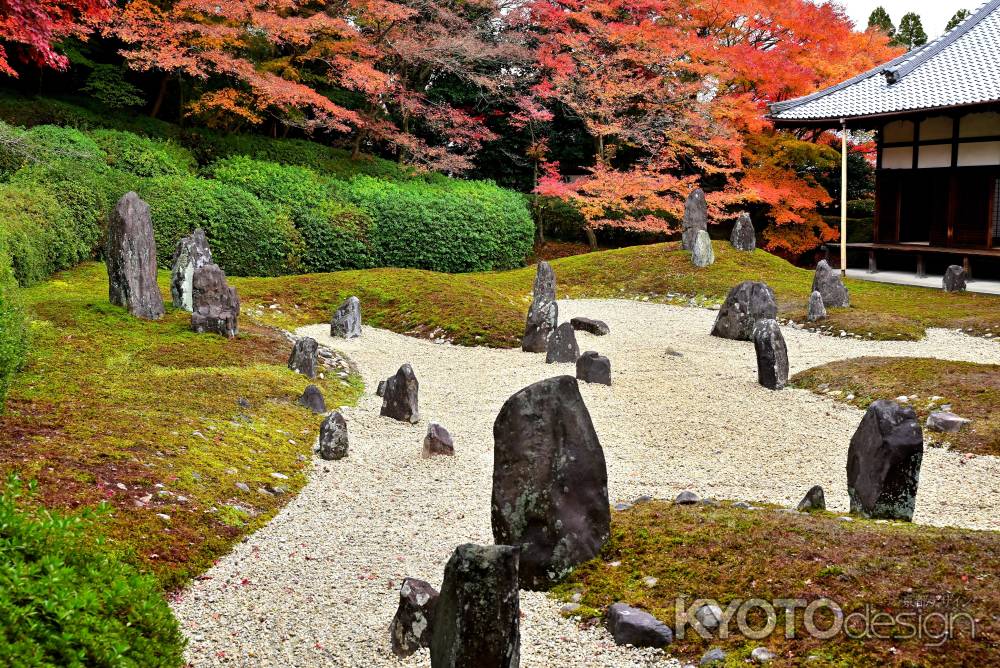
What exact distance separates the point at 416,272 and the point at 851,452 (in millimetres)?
13642

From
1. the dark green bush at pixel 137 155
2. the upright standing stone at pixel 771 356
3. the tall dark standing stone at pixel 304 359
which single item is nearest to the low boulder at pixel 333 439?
the tall dark standing stone at pixel 304 359

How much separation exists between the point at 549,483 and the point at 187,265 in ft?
30.1

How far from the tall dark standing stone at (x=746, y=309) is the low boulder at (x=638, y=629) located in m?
11.2

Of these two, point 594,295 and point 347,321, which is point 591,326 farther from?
point 594,295

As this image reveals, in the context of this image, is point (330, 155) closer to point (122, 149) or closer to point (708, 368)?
point (122, 149)

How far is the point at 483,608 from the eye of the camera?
4137 mm

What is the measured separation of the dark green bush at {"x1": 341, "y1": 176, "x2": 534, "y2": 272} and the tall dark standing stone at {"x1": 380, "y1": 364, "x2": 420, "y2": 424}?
13.7 meters

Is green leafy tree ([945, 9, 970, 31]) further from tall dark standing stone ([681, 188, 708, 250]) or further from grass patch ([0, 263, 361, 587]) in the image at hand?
grass patch ([0, 263, 361, 587])

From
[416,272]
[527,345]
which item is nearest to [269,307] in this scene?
[416,272]

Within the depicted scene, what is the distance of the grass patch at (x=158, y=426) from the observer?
6.29 m

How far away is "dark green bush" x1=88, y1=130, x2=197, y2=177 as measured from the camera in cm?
2070

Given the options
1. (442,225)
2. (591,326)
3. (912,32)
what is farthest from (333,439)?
(912,32)

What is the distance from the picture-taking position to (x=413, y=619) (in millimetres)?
4820

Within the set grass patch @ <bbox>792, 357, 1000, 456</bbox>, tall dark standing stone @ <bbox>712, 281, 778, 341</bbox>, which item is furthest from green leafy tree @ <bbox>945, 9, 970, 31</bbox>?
grass patch @ <bbox>792, 357, 1000, 456</bbox>
